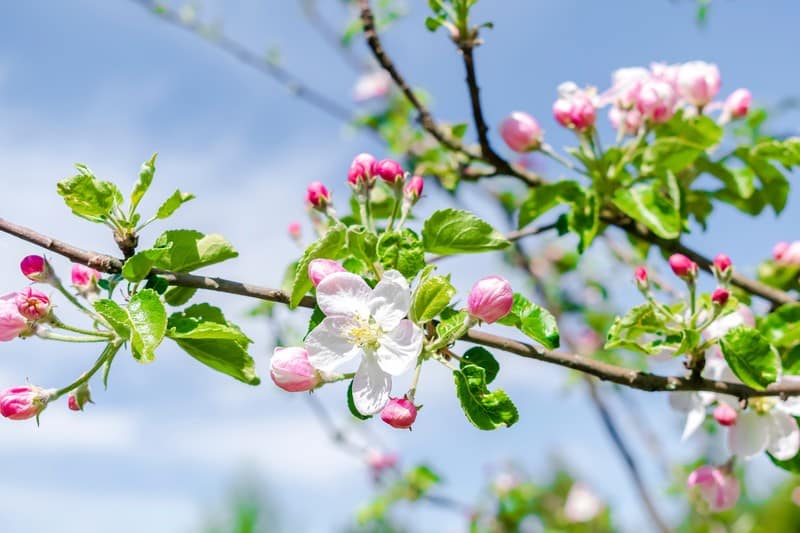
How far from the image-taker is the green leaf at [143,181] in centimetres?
130

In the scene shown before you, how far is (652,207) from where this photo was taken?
70.8 inches

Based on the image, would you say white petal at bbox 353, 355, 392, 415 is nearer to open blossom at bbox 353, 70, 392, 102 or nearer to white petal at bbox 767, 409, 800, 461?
white petal at bbox 767, 409, 800, 461

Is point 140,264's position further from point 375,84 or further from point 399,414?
point 375,84

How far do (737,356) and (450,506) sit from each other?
267cm

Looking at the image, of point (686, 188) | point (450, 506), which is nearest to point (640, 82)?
point (686, 188)

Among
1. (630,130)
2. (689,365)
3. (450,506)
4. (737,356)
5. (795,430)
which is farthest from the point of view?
(450,506)

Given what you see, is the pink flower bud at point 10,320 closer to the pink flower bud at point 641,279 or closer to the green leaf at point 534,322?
the green leaf at point 534,322

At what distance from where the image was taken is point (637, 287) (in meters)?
1.50

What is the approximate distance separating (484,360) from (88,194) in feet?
1.96

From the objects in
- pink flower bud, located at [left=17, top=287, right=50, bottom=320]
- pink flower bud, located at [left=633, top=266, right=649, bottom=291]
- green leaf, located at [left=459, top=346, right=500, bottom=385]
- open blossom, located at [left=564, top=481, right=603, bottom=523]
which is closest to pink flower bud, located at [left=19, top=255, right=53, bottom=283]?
pink flower bud, located at [left=17, top=287, right=50, bottom=320]

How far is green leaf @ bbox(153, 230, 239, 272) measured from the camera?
1.30m

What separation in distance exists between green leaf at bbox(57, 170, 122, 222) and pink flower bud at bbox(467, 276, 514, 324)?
1.72 feet

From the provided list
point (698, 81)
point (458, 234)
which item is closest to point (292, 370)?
point (458, 234)

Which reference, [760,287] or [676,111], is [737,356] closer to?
[760,287]
